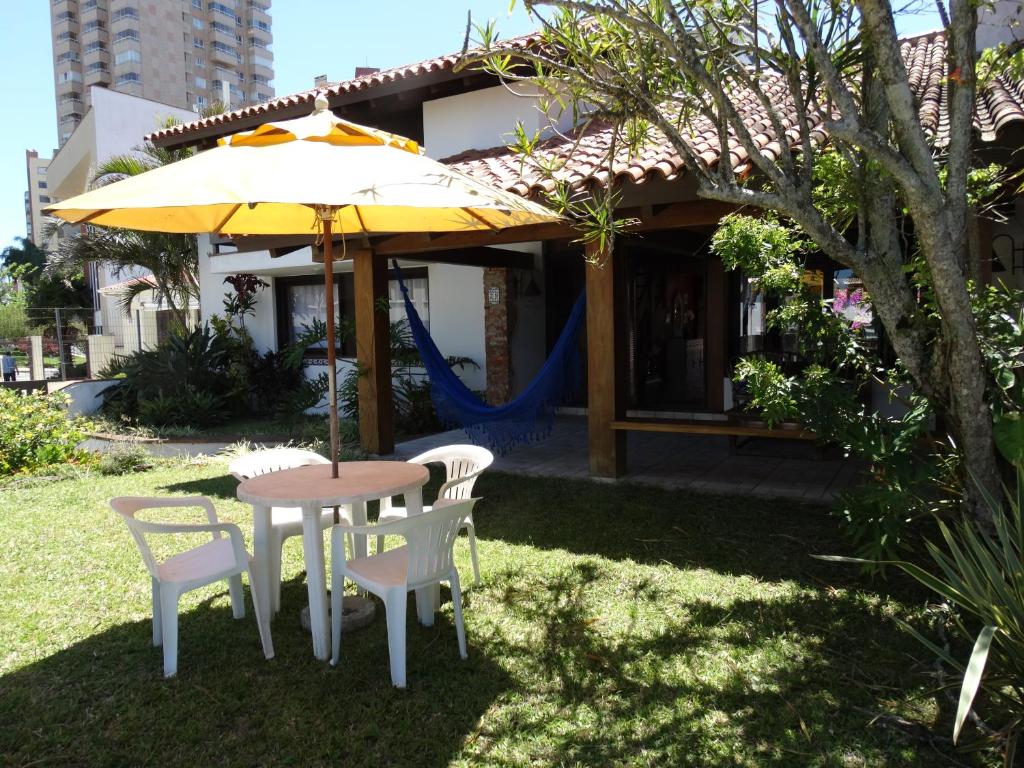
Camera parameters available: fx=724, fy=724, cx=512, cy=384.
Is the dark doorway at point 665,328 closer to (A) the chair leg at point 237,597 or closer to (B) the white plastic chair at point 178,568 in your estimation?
(A) the chair leg at point 237,597

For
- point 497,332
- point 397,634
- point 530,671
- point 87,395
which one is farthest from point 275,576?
point 87,395

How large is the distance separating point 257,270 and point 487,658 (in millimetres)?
8929

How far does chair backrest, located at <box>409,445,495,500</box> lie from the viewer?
346 centimetres

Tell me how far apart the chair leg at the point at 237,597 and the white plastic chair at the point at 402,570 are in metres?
0.58

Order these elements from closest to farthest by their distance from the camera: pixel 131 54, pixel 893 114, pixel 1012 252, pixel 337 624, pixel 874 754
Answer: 1. pixel 874 754
2. pixel 893 114
3. pixel 337 624
4. pixel 1012 252
5. pixel 131 54

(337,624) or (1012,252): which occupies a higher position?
(1012,252)

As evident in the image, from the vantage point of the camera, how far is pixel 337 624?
2.83 meters

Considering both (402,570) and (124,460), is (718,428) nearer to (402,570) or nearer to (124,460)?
(402,570)

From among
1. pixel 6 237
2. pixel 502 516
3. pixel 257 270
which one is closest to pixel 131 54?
pixel 6 237

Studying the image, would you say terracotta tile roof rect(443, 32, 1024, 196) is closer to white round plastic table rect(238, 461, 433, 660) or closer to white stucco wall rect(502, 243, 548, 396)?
white round plastic table rect(238, 461, 433, 660)

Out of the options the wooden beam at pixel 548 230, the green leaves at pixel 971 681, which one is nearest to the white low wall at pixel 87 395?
the wooden beam at pixel 548 230

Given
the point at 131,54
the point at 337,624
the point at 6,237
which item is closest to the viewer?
the point at 337,624

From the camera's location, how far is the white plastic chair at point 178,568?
274 centimetres

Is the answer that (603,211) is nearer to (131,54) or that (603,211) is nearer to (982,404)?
(982,404)
